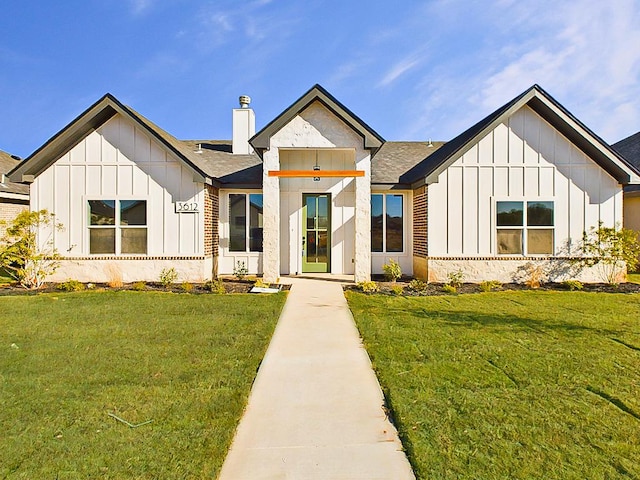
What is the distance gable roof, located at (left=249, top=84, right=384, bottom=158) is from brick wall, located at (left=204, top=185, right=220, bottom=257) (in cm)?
224

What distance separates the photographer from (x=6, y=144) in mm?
22453

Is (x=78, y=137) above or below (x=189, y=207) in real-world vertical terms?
above

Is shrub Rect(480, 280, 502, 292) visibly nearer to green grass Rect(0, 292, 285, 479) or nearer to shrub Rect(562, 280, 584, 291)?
shrub Rect(562, 280, 584, 291)

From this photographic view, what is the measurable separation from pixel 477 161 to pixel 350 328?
285 inches

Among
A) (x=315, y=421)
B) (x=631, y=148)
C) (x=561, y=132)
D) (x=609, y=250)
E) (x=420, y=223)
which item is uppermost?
(x=631, y=148)

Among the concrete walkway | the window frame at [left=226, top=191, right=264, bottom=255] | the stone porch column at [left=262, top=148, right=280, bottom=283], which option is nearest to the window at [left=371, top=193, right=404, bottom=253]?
the stone porch column at [left=262, top=148, right=280, bottom=283]

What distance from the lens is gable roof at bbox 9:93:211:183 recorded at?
10.9m

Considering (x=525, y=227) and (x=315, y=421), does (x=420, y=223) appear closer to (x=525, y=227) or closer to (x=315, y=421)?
(x=525, y=227)

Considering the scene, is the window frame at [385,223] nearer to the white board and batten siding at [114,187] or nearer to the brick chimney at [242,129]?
the white board and batten siding at [114,187]

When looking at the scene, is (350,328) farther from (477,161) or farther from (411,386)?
(477,161)

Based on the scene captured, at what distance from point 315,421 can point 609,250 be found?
1140 cm

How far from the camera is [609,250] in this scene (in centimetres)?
1144

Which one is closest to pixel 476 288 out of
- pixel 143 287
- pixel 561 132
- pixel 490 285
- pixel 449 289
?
pixel 490 285

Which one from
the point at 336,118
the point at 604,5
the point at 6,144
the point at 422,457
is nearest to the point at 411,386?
the point at 422,457
